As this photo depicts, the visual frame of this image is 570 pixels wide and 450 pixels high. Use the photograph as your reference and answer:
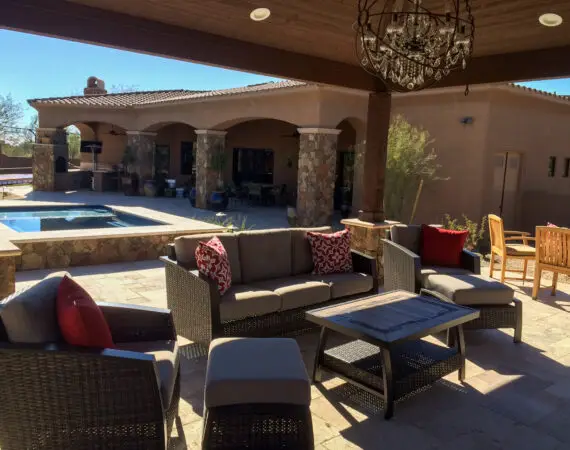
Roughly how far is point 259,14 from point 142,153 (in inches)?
554

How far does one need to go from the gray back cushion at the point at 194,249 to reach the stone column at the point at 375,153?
2738 mm

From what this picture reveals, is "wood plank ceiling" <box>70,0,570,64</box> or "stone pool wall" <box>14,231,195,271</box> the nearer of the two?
"wood plank ceiling" <box>70,0,570,64</box>

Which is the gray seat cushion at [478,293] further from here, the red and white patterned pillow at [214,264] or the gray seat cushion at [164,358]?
the gray seat cushion at [164,358]

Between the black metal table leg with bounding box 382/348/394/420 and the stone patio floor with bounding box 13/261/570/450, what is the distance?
0.34ft

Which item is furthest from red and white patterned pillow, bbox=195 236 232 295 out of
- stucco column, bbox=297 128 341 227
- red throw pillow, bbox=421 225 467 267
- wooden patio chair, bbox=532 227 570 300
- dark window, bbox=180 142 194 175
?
dark window, bbox=180 142 194 175

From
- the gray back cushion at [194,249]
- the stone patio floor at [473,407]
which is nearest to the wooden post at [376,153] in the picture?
the stone patio floor at [473,407]

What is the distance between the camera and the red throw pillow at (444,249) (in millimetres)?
5508

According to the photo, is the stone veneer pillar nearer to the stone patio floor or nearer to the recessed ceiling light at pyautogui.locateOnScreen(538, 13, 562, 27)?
the stone patio floor

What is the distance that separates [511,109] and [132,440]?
10.5 m

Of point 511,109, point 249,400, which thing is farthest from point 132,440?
point 511,109

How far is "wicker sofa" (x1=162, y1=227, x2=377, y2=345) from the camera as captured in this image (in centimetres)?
396

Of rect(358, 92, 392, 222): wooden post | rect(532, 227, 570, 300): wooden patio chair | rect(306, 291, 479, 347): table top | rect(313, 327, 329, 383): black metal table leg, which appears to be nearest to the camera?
rect(306, 291, 479, 347): table top

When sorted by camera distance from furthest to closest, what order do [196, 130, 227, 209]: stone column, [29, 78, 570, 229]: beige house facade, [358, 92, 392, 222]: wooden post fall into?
[196, 130, 227, 209]: stone column < [29, 78, 570, 229]: beige house facade < [358, 92, 392, 222]: wooden post

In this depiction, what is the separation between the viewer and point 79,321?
244 cm
